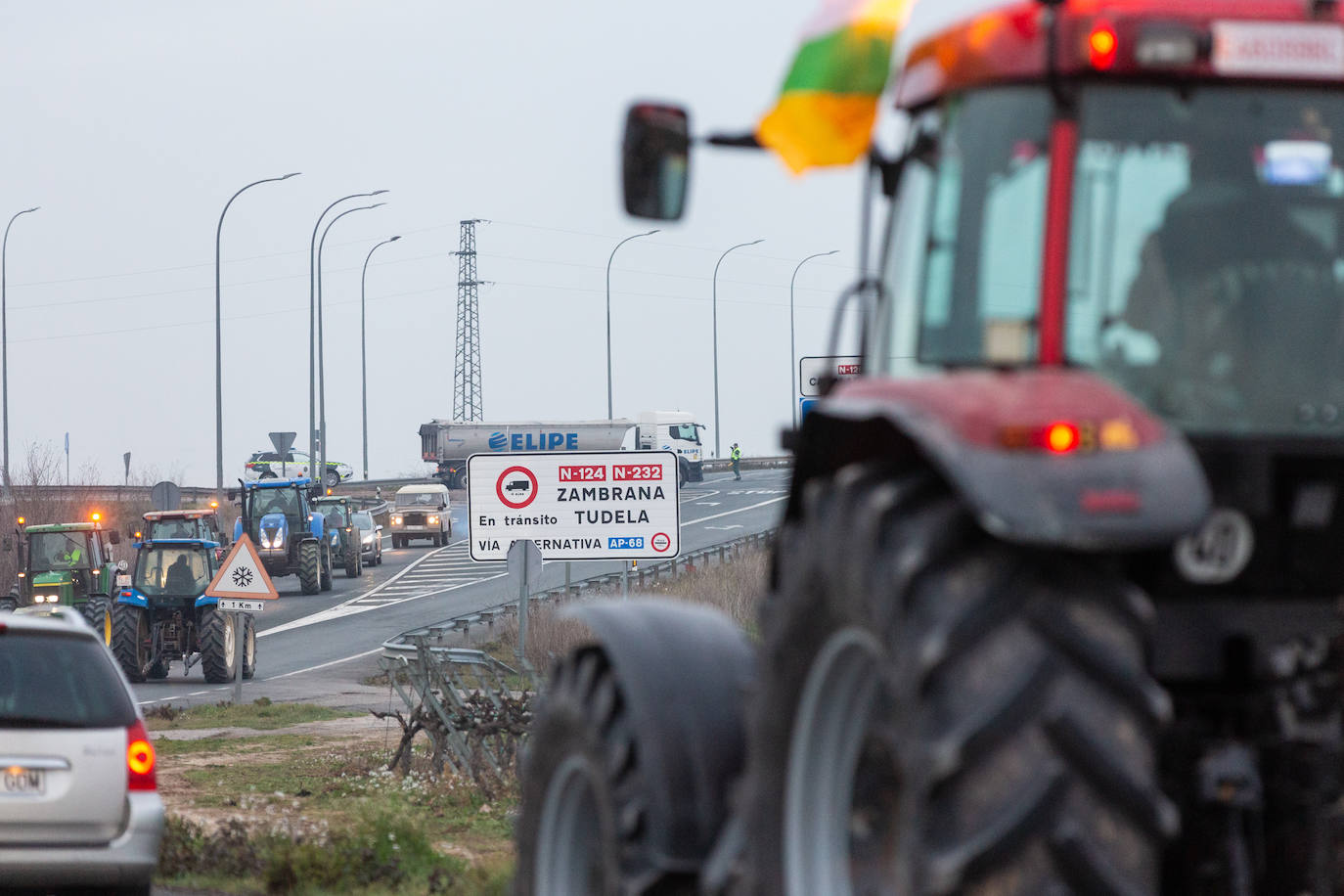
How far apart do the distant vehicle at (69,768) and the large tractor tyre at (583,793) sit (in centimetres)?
451

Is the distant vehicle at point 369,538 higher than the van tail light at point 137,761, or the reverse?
the van tail light at point 137,761

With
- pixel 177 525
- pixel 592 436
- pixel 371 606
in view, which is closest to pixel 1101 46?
pixel 177 525

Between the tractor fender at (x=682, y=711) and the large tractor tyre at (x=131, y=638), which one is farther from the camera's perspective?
the large tractor tyre at (x=131, y=638)

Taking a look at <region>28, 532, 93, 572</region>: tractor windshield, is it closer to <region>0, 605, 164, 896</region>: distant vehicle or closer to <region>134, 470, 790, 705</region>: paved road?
<region>134, 470, 790, 705</region>: paved road

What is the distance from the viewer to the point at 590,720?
17.1ft

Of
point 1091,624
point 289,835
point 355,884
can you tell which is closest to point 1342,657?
point 1091,624

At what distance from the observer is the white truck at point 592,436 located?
8669 cm

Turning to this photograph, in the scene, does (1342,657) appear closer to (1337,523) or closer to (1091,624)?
(1337,523)

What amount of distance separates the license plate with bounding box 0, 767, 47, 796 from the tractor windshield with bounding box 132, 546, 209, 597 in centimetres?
2488

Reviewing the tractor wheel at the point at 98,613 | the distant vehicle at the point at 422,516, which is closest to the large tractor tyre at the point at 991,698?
the tractor wheel at the point at 98,613

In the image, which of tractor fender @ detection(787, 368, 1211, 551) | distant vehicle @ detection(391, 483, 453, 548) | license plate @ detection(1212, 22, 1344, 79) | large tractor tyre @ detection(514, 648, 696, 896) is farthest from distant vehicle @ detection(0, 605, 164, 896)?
distant vehicle @ detection(391, 483, 453, 548)

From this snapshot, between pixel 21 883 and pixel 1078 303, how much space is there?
695 centimetres

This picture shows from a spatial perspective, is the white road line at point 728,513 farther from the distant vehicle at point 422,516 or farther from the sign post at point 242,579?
the sign post at point 242,579

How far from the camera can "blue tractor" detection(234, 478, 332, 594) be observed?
51.6 m
